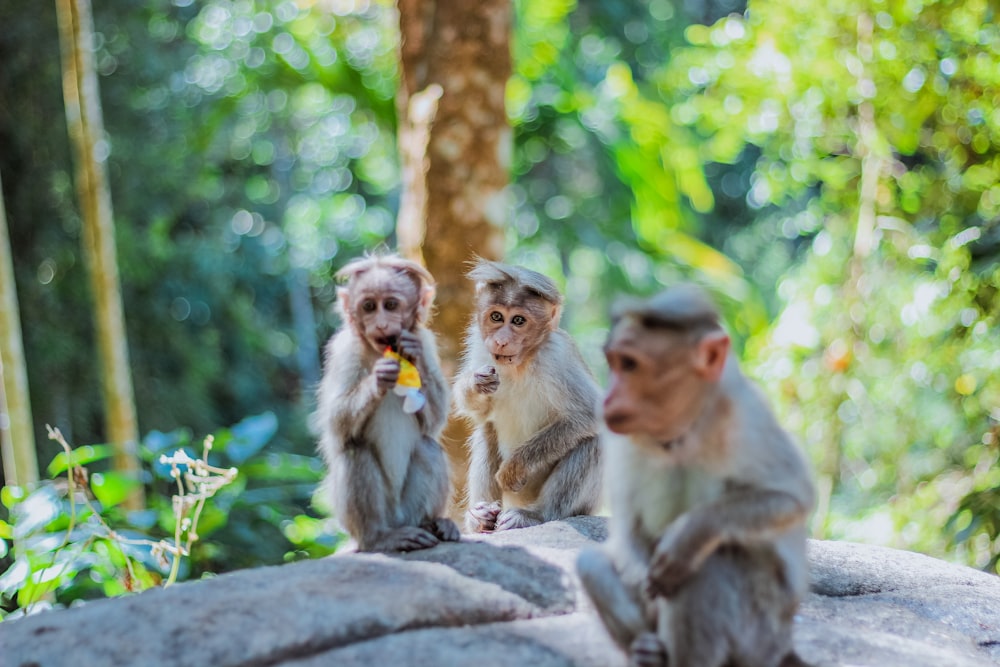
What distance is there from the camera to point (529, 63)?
11.1 meters

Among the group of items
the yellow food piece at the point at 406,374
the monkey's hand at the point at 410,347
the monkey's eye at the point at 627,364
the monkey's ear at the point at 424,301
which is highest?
the monkey's ear at the point at 424,301

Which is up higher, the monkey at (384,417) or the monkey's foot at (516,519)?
the monkey at (384,417)

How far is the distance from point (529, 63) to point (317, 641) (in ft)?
28.5

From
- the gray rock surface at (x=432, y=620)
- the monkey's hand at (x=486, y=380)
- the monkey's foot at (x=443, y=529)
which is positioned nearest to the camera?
the gray rock surface at (x=432, y=620)

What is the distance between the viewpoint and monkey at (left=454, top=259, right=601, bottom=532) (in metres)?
5.23

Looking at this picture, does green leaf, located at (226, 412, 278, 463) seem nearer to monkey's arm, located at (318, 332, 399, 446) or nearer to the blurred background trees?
the blurred background trees

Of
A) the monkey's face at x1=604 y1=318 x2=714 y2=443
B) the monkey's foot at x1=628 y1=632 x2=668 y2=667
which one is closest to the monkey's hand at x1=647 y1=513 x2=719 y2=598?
the monkey's foot at x1=628 y1=632 x2=668 y2=667

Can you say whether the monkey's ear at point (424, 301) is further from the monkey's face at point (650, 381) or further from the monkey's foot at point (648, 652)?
the monkey's foot at point (648, 652)

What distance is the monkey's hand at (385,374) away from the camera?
4375mm

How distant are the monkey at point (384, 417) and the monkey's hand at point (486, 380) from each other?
0.28 metres

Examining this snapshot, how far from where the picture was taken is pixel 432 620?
3766mm

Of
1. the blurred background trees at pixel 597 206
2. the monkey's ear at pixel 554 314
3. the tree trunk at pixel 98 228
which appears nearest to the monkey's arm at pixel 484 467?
the monkey's ear at pixel 554 314

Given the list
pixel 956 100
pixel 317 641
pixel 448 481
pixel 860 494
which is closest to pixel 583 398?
pixel 448 481

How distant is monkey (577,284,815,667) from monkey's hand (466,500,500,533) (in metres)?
2.23
